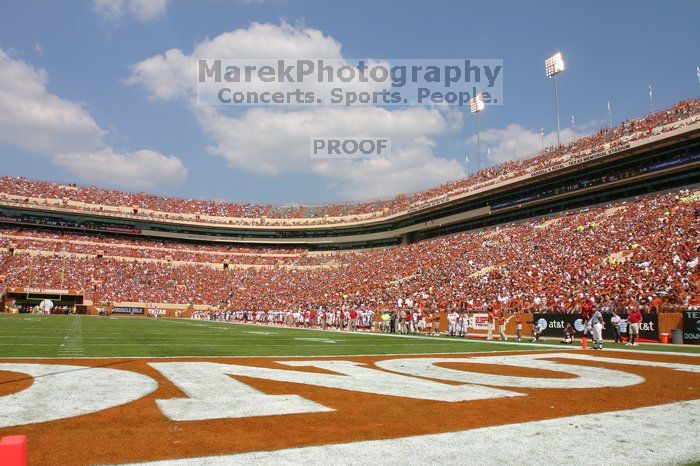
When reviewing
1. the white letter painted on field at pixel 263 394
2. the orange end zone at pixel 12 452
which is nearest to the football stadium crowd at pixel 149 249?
the white letter painted on field at pixel 263 394

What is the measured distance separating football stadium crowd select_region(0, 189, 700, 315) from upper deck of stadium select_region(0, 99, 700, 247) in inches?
81.7

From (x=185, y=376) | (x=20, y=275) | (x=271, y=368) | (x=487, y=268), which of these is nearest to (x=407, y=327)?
(x=487, y=268)

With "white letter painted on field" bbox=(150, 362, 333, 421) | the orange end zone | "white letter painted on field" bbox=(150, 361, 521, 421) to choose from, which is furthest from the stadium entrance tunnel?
the orange end zone

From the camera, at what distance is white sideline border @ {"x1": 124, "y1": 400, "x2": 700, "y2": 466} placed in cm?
369

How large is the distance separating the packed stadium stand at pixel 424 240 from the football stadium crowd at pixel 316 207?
23 cm

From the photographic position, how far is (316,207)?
245ft

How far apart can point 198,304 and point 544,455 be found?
54.1 meters

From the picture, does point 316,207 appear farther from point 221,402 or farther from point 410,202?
point 221,402

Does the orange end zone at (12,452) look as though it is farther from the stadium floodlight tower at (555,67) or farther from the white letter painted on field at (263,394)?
the stadium floodlight tower at (555,67)

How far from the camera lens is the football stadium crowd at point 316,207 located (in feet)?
116

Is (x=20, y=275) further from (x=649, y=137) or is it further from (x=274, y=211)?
(x=649, y=137)

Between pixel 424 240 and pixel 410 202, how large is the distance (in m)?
6.02

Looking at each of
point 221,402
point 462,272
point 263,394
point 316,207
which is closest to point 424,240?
point 462,272

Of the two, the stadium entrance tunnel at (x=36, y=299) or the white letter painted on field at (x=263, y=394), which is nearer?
the white letter painted on field at (x=263, y=394)
